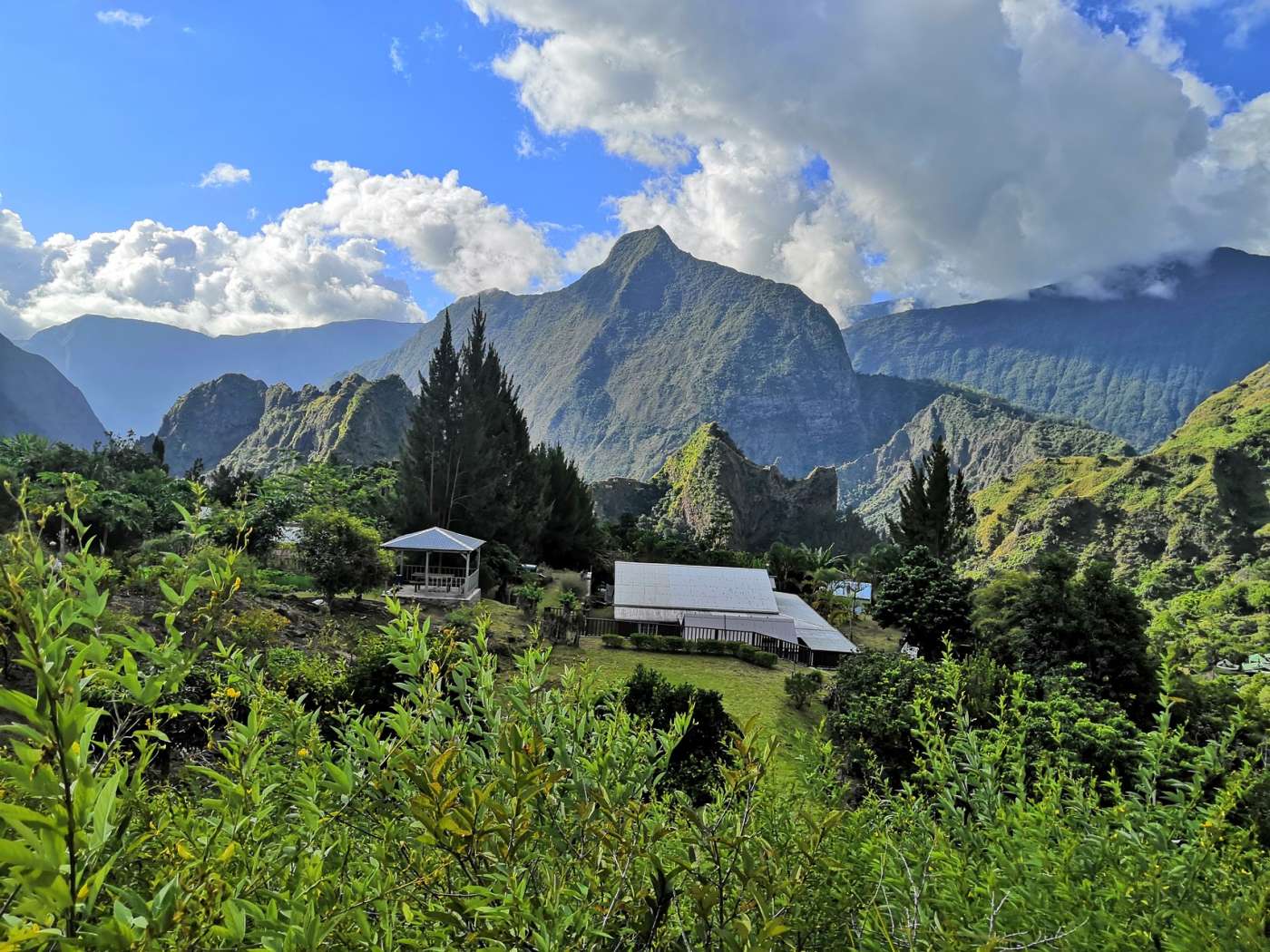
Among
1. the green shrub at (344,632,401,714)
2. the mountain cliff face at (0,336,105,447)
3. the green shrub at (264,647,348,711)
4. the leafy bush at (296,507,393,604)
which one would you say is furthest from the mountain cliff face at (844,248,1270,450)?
the mountain cliff face at (0,336,105,447)

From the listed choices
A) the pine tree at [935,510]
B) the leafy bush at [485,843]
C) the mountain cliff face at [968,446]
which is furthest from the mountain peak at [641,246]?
the leafy bush at [485,843]

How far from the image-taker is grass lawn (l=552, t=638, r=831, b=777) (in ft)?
37.9

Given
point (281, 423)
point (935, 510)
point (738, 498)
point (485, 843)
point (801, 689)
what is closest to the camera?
point (485, 843)

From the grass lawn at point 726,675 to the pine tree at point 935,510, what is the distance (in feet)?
45.7

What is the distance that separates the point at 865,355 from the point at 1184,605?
17908cm

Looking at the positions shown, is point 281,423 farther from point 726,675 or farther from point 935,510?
point 726,675

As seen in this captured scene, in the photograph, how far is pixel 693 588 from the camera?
1967 cm

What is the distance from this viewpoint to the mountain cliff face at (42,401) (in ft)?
354

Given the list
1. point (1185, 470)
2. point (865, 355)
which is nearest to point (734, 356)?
point (865, 355)

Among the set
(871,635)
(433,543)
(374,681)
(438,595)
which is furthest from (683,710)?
(871,635)

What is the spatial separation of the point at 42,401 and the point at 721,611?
504ft

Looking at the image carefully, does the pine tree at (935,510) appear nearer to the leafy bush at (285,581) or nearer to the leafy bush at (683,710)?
the leafy bush at (683,710)

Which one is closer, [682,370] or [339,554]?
[339,554]

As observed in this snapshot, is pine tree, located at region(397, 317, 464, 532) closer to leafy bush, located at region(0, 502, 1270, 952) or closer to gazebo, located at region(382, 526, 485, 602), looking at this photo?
gazebo, located at region(382, 526, 485, 602)
